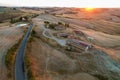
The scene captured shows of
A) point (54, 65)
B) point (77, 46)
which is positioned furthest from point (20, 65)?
point (77, 46)

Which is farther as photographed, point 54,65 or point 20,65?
point 54,65

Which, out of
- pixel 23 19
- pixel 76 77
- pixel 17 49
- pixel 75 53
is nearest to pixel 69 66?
pixel 76 77

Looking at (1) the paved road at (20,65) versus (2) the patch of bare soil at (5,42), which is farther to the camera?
(2) the patch of bare soil at (5,42)

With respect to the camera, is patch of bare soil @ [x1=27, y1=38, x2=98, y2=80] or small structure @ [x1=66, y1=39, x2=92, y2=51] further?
small structure @ [x1=66, y1=39, x2=92, y2=51]

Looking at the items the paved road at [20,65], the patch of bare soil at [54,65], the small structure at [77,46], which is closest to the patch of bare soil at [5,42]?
the paved road at [20,65]

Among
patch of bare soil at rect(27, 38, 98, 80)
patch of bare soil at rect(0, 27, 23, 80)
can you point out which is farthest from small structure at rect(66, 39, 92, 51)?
patch of bare soil at rect(0, 27, 23, 80)

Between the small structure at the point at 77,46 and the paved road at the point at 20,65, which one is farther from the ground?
the paved road at the point at 20,65

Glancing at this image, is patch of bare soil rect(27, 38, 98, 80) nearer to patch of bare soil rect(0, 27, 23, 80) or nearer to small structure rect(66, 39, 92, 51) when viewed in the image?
small structure rect(66, 39, 92, 51)

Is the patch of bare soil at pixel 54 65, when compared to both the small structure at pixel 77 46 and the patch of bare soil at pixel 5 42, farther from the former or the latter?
the patch of bare soil at pixel 5 42

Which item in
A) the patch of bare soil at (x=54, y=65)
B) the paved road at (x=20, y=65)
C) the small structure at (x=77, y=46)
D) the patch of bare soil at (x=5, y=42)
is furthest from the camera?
the small structure at (x=77, y=46)

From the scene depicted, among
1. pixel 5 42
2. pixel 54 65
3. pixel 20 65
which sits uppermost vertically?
pixel 20 65

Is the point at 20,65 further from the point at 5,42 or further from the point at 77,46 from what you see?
the point at 77,46
